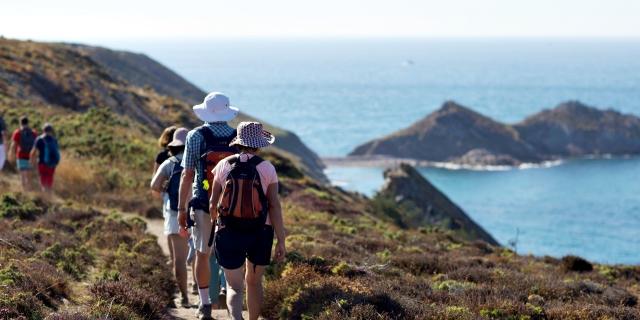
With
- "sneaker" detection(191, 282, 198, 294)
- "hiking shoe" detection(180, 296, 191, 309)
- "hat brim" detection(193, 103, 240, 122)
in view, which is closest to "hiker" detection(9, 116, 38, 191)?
"sneaker" detection(191, 282, 198, 294)

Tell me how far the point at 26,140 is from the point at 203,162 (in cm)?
1015

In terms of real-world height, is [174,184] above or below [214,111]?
below

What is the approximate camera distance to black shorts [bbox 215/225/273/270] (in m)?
7.58

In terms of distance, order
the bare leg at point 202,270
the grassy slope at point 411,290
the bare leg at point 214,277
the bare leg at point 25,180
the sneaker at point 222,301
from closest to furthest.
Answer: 1. the grassy slope at point 411,290
2. the bare leg at point 202,270
3. the bare leg at point 214,277
4. the sneaker at point 222,301
5. the bare leg at point 25,180

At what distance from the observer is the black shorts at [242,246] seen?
7.58 metres

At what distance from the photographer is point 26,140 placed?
17.5 m

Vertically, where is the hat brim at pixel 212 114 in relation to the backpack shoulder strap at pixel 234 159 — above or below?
above

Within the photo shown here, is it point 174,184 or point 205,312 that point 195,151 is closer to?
point 174,184

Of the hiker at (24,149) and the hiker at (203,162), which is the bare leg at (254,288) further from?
the hiker at (24,149)

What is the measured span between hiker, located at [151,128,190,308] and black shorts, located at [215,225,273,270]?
1.96 metres

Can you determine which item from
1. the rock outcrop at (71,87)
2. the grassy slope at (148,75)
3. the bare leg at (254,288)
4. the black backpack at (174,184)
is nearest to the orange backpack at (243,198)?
the bare leg at (254,288)

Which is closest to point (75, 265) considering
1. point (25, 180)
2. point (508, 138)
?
point (25, 180)

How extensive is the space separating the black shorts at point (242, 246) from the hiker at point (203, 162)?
2.62 ft

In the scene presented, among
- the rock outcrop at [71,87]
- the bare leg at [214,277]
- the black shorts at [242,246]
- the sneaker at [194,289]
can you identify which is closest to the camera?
the black shorts at [242,246]
